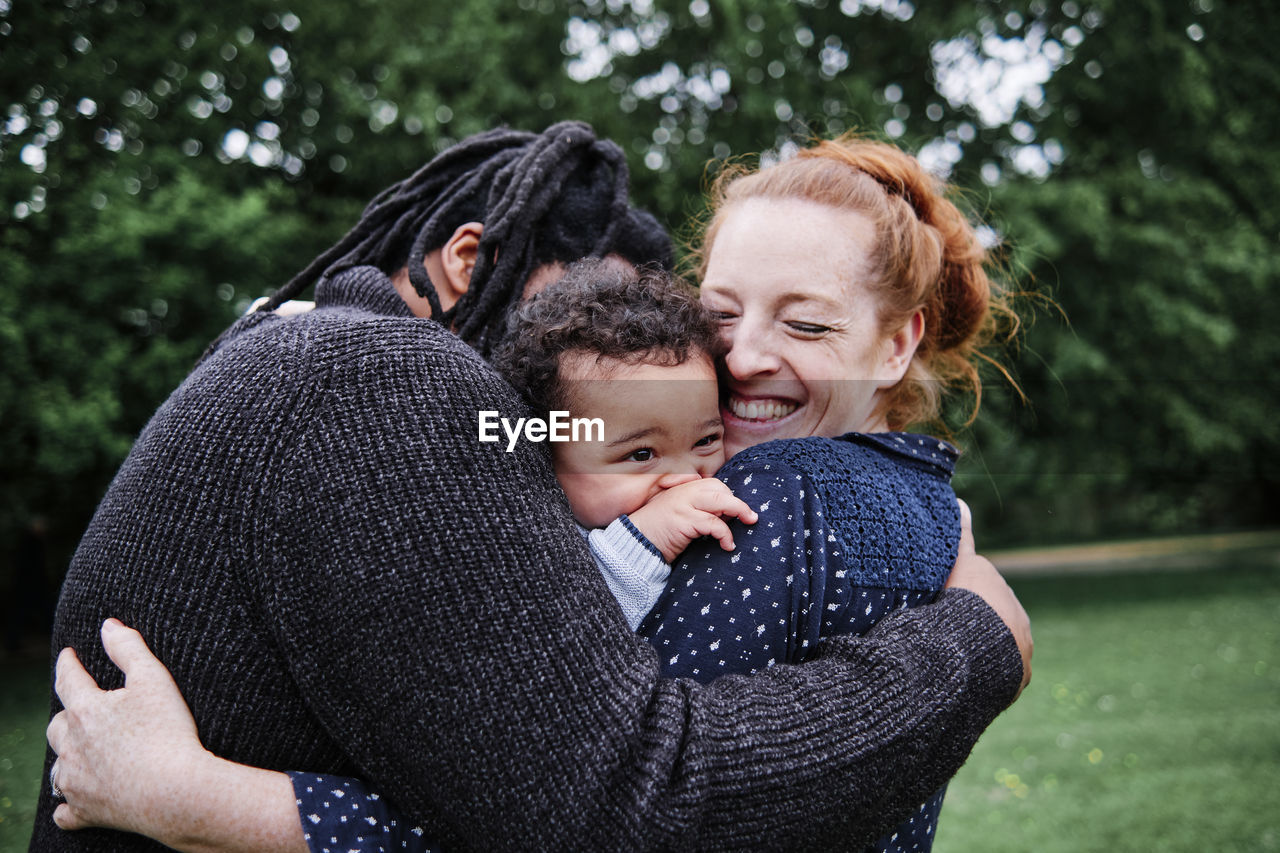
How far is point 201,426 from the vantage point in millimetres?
1385

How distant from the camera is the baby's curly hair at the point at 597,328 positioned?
69.2 inches

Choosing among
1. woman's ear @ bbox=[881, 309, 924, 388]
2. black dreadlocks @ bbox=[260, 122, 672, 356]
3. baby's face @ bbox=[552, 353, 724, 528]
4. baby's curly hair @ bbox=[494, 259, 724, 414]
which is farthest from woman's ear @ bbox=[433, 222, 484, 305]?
woman's ear @ bbox=[881, 309, 924, 388]

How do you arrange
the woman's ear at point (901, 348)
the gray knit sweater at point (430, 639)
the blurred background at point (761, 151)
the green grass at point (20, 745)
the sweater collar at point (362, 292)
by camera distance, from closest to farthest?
the gray knit sweater at point (430, 639) → the sweater collar at point (362, 292) → the woman's ear at point (901, 348) → the green grass at point (20, 745) → the blurred background at point (761, 151)

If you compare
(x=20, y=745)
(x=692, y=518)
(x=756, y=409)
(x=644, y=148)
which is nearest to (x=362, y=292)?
(x=692, y=518)

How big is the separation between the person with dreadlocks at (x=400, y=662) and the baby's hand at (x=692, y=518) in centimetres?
22

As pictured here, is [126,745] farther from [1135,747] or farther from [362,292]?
[1135,747]

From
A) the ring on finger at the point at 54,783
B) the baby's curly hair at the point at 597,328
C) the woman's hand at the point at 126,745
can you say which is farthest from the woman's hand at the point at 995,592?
the ring on finger at the point at 54,783

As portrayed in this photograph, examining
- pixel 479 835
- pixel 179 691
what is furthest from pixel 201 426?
pixel 479 835

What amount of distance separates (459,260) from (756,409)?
0.74 metres

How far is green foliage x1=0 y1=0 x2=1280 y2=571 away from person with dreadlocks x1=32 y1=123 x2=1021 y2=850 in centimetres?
876

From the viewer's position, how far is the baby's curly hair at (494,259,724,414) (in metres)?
1.76

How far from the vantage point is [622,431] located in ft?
5.89

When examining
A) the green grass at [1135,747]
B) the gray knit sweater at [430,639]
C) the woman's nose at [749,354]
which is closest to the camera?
the gray knit sweater at [430,639]

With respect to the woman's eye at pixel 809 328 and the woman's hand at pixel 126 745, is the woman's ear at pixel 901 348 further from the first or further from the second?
the woman's hand at pixel 126 745
